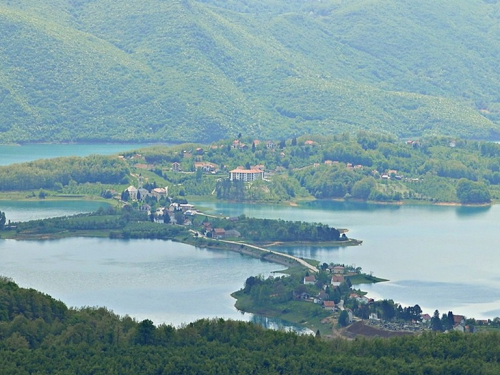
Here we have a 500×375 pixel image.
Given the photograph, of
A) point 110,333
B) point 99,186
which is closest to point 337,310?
point 110,333

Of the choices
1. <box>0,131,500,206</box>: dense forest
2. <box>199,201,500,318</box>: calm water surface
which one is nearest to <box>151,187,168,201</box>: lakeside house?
<box>0,131,500,206</box>: dense forest

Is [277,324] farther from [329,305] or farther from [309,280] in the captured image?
[309,280]

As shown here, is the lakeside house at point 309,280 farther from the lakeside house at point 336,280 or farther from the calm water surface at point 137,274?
the calm water surface at point 137,274

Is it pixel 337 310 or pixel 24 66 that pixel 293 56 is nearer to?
pixel 24 66

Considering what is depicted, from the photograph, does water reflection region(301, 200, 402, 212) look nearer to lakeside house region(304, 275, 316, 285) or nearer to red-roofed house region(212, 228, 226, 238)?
red-roofed house region(212, 228, 226, 238)

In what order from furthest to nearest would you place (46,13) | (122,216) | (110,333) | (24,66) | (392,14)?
(392,14)
(46,13)
(24,66)
(122,216)
(110,333)

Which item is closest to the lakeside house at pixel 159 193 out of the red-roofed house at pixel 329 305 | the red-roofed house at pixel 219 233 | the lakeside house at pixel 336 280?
the red-roofed house at pixel 219 233
